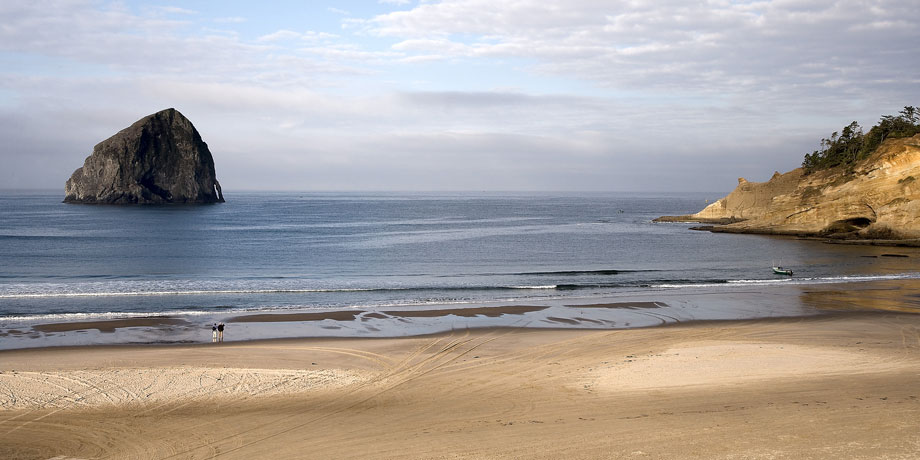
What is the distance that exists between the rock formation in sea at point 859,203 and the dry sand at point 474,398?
127 feet

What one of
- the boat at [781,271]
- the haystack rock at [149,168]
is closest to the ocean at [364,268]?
the boat at [781,271]

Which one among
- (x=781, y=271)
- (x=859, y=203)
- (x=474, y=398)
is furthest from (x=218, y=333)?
(x=859, y=203)

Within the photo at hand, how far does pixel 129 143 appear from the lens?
516 feet

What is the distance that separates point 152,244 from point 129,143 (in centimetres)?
11815

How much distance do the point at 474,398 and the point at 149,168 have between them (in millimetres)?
170041

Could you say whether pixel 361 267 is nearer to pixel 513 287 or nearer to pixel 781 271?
pixel 513 287

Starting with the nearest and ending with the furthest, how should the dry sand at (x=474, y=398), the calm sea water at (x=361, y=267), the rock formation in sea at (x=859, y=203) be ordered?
the dry sand at (x=474, y=398) → the calm sea water at (x=361, y=267) → the rock formation in sea at (x=859, y=203)

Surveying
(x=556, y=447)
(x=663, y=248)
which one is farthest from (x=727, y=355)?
(x=663, y=248)

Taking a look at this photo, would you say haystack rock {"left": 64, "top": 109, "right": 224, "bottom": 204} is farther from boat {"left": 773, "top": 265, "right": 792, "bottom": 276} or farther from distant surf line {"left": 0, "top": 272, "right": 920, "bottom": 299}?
boat {"left": 773, "top": 265, "right": 792, "bottom": 276}

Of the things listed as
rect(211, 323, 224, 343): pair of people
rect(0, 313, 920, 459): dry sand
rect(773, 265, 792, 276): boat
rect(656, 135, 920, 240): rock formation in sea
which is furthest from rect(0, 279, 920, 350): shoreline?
rect(656, 135, 920, 240): rock formation in sea

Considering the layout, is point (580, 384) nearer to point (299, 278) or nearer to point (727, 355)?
point (727, 355)

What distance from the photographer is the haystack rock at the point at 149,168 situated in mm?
154875

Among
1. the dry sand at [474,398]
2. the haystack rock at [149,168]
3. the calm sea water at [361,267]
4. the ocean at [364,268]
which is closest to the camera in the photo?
the dry sand at [474,398]

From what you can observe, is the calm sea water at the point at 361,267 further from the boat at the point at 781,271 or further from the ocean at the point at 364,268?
the boat at the point at 781,271
